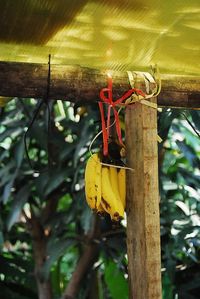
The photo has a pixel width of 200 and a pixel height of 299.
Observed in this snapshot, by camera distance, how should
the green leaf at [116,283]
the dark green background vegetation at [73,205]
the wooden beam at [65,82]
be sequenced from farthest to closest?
the green leaf at [116,283], the dark green background vegetation at [73,205], the wooden beam at [65,82]

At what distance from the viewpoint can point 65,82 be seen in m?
1.23

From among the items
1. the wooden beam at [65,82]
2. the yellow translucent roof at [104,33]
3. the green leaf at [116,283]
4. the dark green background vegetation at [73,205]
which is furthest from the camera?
the green leaf at [116,283]

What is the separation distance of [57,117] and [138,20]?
1.43 meters

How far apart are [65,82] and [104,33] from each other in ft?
0.47

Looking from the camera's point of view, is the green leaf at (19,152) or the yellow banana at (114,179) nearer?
the yellow banana at (114,179)

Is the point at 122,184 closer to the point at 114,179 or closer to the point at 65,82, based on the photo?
the point at 114,179

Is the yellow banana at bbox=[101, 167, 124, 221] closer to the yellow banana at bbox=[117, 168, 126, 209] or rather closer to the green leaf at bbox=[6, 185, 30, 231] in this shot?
the yellow banana at bbox=[117, 168, 126, 209]

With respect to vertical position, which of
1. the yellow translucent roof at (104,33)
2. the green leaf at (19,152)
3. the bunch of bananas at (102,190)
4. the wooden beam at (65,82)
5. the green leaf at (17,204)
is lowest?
the green leaf at (17,204)

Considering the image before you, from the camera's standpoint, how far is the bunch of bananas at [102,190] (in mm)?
1220

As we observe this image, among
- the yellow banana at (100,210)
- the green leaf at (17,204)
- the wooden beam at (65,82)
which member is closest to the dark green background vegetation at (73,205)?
the green leaf at (17,204)

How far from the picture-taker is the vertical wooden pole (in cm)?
122

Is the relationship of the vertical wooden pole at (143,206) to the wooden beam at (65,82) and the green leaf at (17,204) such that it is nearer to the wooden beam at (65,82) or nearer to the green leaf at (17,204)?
the wooden beam at (65,82)

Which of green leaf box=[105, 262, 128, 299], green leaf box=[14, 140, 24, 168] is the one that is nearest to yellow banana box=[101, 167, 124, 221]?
green leaf box=[14, 140, 24, 168]

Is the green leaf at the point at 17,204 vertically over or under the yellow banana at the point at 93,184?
under
